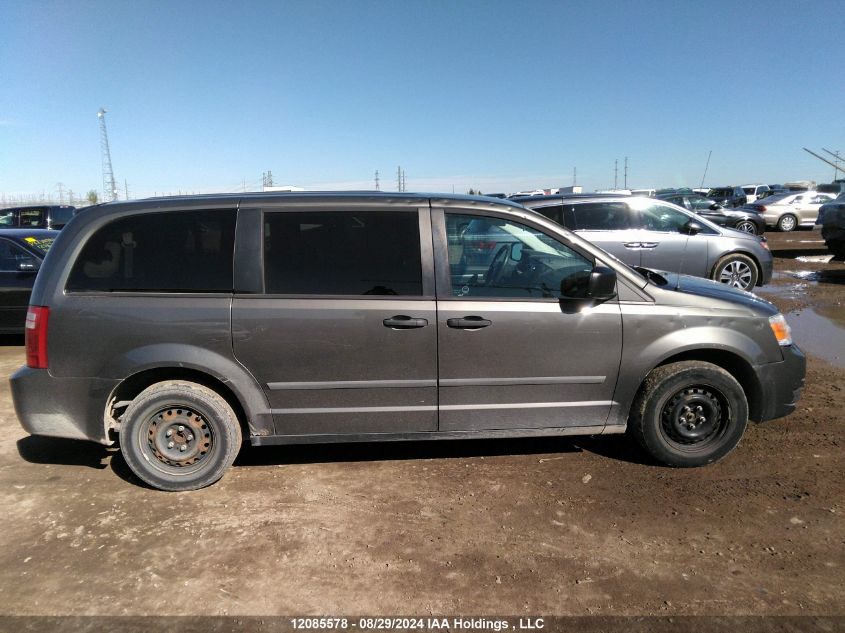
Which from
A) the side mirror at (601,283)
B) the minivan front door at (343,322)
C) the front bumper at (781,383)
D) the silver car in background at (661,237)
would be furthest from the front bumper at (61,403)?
the silver car in background at (661,237)

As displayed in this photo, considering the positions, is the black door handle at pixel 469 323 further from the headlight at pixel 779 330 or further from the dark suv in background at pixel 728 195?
the dark suv in background at pixel 728 195

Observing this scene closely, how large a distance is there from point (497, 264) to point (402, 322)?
81 cm

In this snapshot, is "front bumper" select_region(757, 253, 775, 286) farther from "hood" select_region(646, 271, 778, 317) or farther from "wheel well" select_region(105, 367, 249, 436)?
"wheel well" select_region(105, 367, 249, 436)

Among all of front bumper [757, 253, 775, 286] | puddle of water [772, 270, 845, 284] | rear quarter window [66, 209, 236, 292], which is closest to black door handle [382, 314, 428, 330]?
rear quarter window [66, 209, 236, 292]

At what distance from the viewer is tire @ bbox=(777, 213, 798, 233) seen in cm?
2370

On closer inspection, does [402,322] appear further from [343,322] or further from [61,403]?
[61,403]

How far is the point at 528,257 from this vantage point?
394 centimetres

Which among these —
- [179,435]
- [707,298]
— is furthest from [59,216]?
[707,298]

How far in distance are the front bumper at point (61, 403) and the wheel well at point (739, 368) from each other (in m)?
3.64

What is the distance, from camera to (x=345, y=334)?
11.9ft

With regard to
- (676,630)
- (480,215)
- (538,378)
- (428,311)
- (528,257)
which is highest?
(480,215)

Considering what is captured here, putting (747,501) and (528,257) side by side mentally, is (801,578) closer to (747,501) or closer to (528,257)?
(747,501)

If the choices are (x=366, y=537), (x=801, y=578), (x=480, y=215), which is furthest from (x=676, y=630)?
(x=480, y=215)

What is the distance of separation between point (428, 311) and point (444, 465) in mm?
1177
